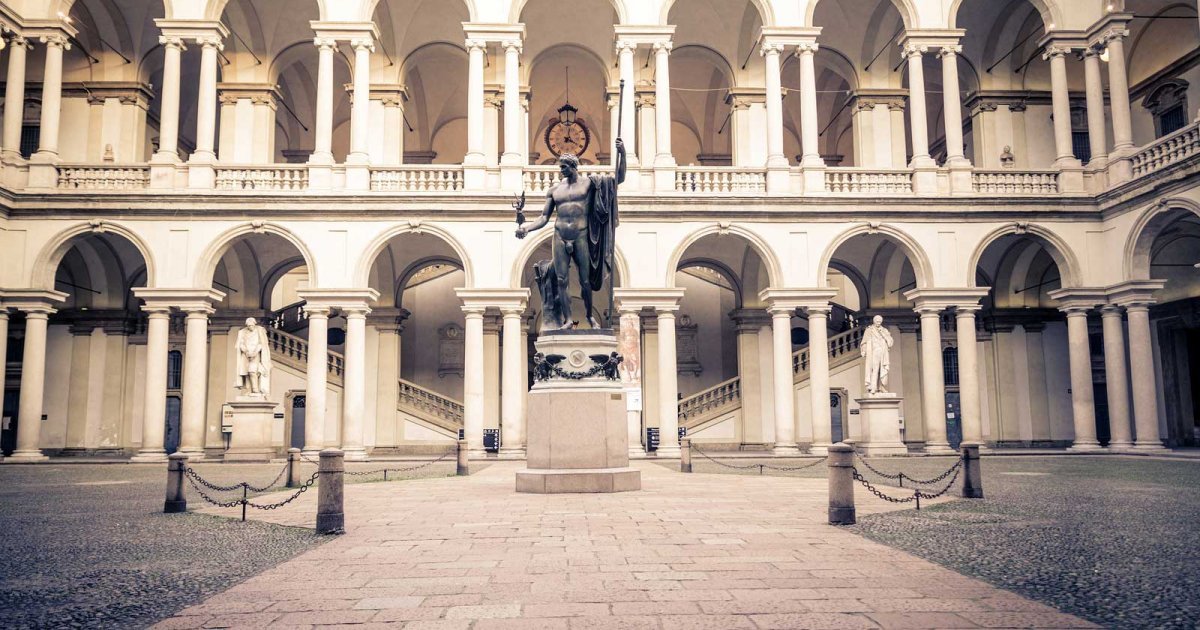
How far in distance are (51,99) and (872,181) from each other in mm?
22326

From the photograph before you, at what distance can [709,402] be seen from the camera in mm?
27000

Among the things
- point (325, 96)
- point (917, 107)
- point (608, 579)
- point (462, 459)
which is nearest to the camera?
point (608, 579)

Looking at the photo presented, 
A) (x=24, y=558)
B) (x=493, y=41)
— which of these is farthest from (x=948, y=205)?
(x=24, y=558)

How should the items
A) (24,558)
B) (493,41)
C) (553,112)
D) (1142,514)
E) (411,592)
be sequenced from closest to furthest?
(411,592) → (24,558) → (1142,514) → (493,41) → (553,112)

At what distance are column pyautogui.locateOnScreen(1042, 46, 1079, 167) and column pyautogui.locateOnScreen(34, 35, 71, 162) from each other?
27206 mm

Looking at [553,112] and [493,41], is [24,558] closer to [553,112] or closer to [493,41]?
[493,41]

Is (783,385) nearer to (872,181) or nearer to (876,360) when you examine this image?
(876,360)

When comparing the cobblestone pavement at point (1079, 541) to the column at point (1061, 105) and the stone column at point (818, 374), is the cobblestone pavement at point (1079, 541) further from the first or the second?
the column at point (1061, 105)

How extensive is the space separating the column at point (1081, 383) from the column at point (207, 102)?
23.6 m

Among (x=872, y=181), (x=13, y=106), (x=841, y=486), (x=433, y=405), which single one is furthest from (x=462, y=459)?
(x=13, y=106)

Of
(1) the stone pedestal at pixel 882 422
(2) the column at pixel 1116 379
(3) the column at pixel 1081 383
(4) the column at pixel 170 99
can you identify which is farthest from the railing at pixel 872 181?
(4) the column at pixel 170 99

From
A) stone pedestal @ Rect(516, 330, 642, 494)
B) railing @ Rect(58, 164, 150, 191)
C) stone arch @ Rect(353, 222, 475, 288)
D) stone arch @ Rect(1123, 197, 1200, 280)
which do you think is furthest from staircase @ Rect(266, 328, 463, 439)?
stone arch @ Rect(1123, 197, 1200, 280)

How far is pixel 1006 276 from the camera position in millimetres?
28047

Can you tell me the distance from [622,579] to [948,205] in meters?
20.6
